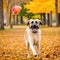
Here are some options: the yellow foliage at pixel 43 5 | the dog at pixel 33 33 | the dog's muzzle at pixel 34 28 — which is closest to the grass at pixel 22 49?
the dog at pixel 33 33

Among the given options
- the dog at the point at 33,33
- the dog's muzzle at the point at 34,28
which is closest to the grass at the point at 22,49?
the dog at the point at 33,33

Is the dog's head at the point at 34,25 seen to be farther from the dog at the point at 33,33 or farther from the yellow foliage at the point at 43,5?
the yellow foliage at the point at 43,5

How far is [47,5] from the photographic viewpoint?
5359 cm

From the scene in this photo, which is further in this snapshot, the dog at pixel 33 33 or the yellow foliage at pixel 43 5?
the yellow foliage at pixel 43 5

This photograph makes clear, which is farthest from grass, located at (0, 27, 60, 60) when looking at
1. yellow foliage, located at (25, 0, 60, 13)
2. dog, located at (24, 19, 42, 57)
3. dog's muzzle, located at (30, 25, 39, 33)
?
yellow foliage, located at (25, 0, 60, 13)

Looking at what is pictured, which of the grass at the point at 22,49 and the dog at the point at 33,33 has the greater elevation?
the dog at the point at 33,33

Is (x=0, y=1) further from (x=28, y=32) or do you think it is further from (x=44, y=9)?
(x=28, y=32)

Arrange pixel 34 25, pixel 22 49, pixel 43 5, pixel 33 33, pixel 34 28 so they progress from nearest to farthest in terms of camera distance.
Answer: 1. pixel 34 25
2. pixel 34 28
3. pixel 33 33
4. pixel 22 49
5. pixel 43 5

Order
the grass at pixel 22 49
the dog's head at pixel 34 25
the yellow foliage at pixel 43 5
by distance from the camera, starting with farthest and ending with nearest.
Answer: the yellow foliage at pixel 43 5, the grass at pixel 22 49, the dog's head at pixel 34 25

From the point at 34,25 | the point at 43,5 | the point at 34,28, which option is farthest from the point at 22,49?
the point at 43,5

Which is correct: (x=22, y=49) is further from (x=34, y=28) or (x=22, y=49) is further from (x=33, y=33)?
(x=34, y=28)

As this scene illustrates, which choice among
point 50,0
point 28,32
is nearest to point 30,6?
point 50,0

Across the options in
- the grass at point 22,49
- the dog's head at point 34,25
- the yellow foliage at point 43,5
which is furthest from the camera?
the yellow foliage at point 43,5

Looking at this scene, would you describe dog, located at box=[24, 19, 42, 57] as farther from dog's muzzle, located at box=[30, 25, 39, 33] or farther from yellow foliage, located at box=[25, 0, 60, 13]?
yellow foliage, located at box=[25, 0, 60, 13]
